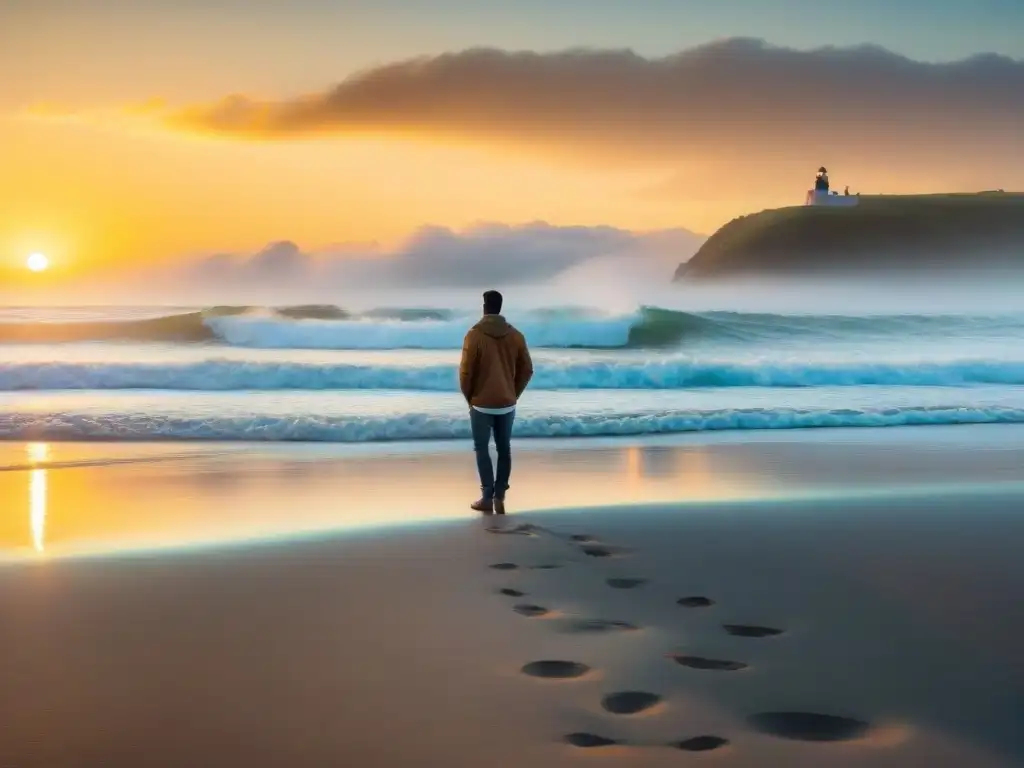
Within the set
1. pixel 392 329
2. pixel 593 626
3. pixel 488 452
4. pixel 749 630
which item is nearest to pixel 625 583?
pixel 593 626

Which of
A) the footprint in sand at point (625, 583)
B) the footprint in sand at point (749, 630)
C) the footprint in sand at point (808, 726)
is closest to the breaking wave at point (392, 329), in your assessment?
the footprint in sand at point (625, 583)

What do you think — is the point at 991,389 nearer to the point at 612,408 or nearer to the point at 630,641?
the point at 612,408

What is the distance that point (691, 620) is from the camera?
4363 mm

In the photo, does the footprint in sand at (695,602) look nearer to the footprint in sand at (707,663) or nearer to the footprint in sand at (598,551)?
the footprint in sand at (707,663)

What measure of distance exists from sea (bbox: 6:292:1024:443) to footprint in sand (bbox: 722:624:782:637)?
7261mm

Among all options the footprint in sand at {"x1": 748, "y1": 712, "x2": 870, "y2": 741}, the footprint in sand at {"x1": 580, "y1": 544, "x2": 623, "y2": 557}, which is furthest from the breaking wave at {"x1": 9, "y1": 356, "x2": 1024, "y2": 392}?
the footprint in sand at {"x1": 748, "y1": 712, "x2": 870, "y2": 741}

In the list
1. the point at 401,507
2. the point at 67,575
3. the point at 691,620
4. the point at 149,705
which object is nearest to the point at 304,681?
the point at 149,705

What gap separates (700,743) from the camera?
9.98 feet

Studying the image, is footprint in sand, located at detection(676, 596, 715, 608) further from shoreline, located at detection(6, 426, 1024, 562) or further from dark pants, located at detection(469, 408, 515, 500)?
dark pants, located at detection(469, 408, 515, 500)

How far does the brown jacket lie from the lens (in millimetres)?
7230

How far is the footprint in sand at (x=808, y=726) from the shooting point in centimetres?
312

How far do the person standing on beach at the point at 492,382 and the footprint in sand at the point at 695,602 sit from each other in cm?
257

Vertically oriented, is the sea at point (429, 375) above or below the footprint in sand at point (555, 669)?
Answer: above

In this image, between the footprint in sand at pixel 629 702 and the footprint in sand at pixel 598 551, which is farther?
the footprint in sand at pixel 598 551
